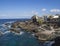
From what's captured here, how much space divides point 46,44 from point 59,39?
48.2 feet

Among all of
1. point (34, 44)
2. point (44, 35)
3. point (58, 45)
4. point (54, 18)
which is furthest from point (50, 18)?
point (58, 45)

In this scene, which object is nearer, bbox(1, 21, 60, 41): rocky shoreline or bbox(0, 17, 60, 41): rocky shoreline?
bbox(0, 17, 60, 41): rocky shoreline

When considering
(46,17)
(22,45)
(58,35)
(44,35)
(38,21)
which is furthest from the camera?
(46,17)

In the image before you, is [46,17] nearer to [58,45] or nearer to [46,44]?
[46,44]

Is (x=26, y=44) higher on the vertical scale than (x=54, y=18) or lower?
lower

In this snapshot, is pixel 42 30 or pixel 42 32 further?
pixel 42 30

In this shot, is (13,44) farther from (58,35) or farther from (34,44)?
(58,35)

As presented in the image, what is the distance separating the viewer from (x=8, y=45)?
60.8 meters

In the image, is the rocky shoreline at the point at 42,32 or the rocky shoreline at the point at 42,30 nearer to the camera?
the rocky shoreline at the point at 42,30

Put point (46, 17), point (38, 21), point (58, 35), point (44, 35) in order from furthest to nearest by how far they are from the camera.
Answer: point (46, 17)
point (38, 21)
point (44, 35)
point (58, 35)

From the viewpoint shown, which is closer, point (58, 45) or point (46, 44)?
point (58, 45)

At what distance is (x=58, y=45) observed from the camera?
4741 cm

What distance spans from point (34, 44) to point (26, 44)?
3030 mm

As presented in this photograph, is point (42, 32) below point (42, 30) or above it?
below
